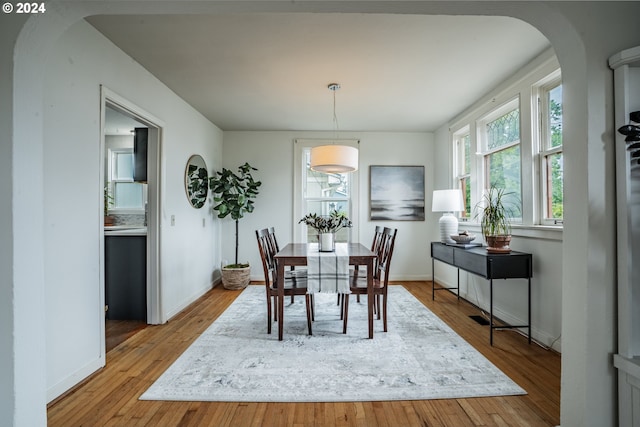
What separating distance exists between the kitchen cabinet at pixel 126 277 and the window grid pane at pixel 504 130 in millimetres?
3902

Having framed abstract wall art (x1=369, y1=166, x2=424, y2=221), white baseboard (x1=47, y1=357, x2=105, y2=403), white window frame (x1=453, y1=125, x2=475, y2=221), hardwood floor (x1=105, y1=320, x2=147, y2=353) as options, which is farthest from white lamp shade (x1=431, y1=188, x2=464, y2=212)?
white baseboard (x1=47, y1=357, x2=105, y2=403)

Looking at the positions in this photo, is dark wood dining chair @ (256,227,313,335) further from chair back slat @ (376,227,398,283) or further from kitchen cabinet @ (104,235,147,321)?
kitchen cabinet @ (104,235,147,321)

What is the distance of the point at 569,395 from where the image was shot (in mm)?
1494

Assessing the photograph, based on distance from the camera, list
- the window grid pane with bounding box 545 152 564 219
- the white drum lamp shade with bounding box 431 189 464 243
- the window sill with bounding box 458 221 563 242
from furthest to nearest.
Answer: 1. the white drum lamp shade with bounding box 431 189 464 243
2. the window grid pane with bounding box 545 152 564 219
3. the window sill with bounding box 458 221 563 242

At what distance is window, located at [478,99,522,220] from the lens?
321 cm

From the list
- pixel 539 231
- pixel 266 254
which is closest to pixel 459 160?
pixel 539 231

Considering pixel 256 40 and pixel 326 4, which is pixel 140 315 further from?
pixel 326 4

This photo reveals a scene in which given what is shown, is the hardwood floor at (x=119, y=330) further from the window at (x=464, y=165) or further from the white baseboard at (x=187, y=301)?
the window at (x=464, y=165)

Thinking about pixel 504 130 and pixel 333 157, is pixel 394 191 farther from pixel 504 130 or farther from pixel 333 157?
pixel 333 157

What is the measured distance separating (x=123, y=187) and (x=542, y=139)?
5.55m

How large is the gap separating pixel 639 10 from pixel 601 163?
687 mm

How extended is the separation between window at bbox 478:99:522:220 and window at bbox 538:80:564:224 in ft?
0.99

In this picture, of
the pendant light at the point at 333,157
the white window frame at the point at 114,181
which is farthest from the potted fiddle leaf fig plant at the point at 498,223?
the white window frame at the point at 114,181

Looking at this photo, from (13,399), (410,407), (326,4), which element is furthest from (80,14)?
(410,407)
